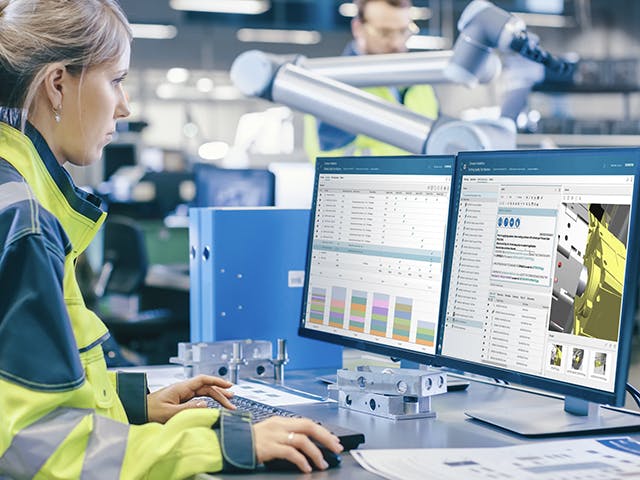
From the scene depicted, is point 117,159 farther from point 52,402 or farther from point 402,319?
point 52,402

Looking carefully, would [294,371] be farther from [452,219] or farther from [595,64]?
[595,64]

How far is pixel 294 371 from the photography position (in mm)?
2055

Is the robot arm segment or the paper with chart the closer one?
the paper with chart

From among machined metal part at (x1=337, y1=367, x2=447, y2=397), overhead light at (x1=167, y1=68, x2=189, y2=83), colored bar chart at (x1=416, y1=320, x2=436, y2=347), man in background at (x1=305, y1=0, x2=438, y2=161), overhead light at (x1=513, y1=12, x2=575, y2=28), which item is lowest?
machined metal part at (x1=337, y1=367, x2=447, y2=397)

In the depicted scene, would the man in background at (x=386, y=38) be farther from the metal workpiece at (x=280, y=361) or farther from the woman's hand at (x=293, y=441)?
the woman's hand at (x=293, y=441)

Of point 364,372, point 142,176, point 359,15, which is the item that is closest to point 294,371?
point 364,372

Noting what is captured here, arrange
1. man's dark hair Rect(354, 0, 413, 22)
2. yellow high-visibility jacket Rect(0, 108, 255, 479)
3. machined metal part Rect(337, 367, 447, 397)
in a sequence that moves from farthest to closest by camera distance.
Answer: man's dark hair Rect(354, 0, 413, 22)
machined metal part Rect(337, 367, 447, 397)
yellow high-visibility jacket Rect(0, 108, 255, 479)

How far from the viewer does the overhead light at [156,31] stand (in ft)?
31.7

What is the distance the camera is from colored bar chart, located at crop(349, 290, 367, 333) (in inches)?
68.8

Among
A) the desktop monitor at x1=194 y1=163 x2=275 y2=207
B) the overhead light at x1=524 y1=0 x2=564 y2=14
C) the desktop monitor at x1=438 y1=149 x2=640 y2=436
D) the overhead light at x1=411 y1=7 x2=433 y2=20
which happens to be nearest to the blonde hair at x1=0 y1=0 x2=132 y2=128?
the desktop monitor at x1=438 y1=149 x2=640 y2=436

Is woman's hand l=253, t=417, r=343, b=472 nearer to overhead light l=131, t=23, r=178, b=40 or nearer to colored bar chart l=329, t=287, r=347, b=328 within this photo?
colored bar chart l=329, t=287, r=347, b=328

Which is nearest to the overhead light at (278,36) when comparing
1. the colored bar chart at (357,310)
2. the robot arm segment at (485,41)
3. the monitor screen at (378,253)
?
the robot arm segment at (485,41)

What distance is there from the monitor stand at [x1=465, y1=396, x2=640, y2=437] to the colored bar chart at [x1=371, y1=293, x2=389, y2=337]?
8.2 inches

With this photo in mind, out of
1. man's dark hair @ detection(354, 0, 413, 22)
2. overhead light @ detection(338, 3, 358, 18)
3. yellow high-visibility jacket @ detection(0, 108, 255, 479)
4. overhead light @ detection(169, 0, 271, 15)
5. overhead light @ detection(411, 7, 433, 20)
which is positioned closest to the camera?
yellow high-visibility jacket @ detection(0, 108, 255, 479)
